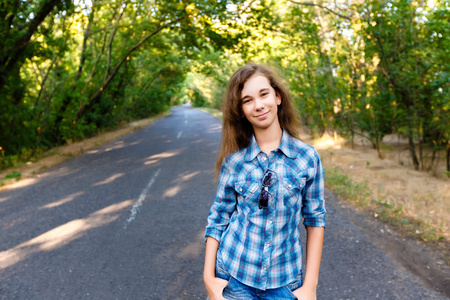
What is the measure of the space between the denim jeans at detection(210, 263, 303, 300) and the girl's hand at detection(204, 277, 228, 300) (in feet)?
0.10

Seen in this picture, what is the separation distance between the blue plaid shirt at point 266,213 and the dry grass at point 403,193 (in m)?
3.88

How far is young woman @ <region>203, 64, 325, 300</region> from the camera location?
63.7 inches

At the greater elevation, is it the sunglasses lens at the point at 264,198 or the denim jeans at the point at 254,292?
the sunglasses lens at the point at 264,198

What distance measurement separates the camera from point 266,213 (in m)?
1.63

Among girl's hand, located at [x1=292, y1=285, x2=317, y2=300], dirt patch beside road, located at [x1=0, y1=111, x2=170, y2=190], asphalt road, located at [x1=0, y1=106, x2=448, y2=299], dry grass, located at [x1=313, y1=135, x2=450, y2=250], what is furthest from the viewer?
dirt patch beside road, located at [x1=0, y1=111, x2=170, y2=190]

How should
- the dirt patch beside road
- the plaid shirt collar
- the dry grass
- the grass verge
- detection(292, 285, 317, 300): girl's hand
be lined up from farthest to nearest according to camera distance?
the dirt patch beside road < the dry grass < the grass verge < the plaid shirt collar < detection(292, 285, 317, 300): girl's hand

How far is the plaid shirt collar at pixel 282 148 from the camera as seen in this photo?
5.59ft

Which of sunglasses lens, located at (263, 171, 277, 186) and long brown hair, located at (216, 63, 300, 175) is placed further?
long brown hair, located at (216, 63, 300, 175)

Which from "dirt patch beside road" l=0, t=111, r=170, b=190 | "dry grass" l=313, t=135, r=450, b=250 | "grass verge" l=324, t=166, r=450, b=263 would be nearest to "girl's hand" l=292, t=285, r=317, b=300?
"grass verge" l=324, t=166, r=450, b=263

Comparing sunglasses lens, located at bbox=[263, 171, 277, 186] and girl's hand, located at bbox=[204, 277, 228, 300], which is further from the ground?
sunglasses lens, located at bbox=[263, 171, 277, 186]

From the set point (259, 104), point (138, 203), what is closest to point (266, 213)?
point (259, 104)

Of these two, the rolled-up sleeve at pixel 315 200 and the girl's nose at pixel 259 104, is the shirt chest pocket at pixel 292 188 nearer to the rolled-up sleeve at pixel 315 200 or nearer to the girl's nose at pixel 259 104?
the rolled-up sleeve at pixel 315 200

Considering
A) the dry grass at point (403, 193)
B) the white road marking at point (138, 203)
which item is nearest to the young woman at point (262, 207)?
the dry grass at point (403, 193)

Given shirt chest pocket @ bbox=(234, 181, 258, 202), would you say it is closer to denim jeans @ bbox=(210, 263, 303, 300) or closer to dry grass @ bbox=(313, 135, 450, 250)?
denim jeans @ bbox=(210, 263, 303, 300)
